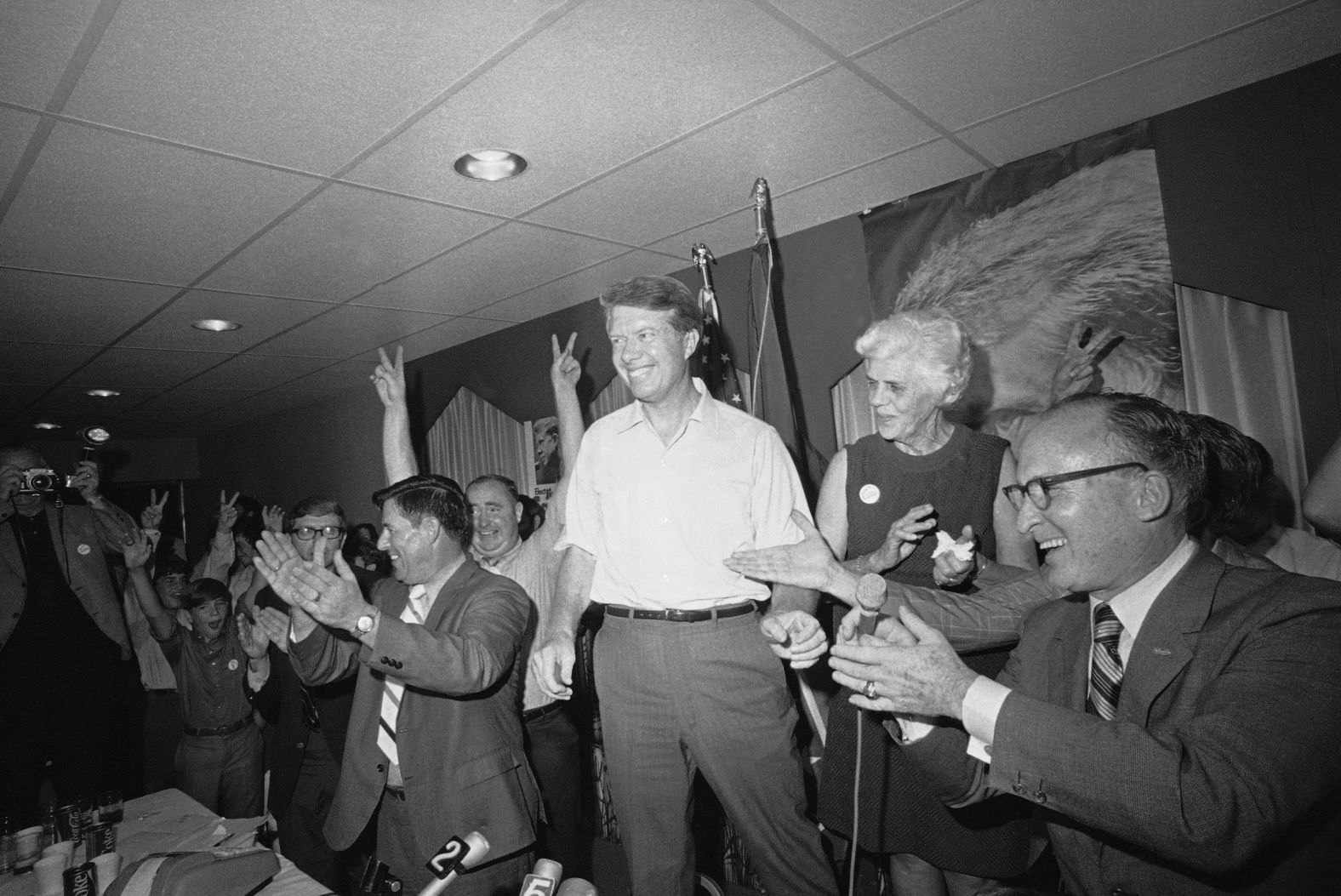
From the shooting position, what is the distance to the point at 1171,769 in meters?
1.05

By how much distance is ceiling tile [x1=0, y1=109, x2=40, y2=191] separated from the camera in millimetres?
2234

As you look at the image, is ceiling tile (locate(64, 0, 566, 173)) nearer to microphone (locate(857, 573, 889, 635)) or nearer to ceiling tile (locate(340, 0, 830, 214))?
ceiling tile (locate(340, 0, 830, 214))

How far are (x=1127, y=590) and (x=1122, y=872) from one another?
52 centimetres

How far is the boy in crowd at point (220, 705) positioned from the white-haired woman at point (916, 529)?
10.3ft

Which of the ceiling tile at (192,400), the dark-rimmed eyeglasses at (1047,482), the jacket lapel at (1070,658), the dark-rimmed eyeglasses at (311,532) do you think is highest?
the ceiling tile at (192,400)

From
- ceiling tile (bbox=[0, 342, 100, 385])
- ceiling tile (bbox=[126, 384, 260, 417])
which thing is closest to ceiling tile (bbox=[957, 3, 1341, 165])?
ceiling tile (bbox=[0, 342, 100, 385])

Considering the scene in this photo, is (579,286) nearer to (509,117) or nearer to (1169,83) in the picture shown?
(509,117)

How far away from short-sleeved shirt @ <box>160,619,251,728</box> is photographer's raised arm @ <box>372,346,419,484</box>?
1712mm

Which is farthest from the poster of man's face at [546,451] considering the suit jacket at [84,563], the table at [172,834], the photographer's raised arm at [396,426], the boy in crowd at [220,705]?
the table at [172,834]

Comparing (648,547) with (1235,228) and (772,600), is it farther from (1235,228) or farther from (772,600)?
(1235,228)

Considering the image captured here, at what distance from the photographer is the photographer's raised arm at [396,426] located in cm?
338

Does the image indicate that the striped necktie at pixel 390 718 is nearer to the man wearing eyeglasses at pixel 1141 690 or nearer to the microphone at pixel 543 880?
the microphone at pixel 543 880

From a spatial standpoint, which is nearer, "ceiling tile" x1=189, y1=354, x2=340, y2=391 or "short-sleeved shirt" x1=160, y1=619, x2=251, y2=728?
"short-sleeved shirt" x1=160, y1=619, x2=251, y2=728

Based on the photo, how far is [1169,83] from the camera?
250 cm
